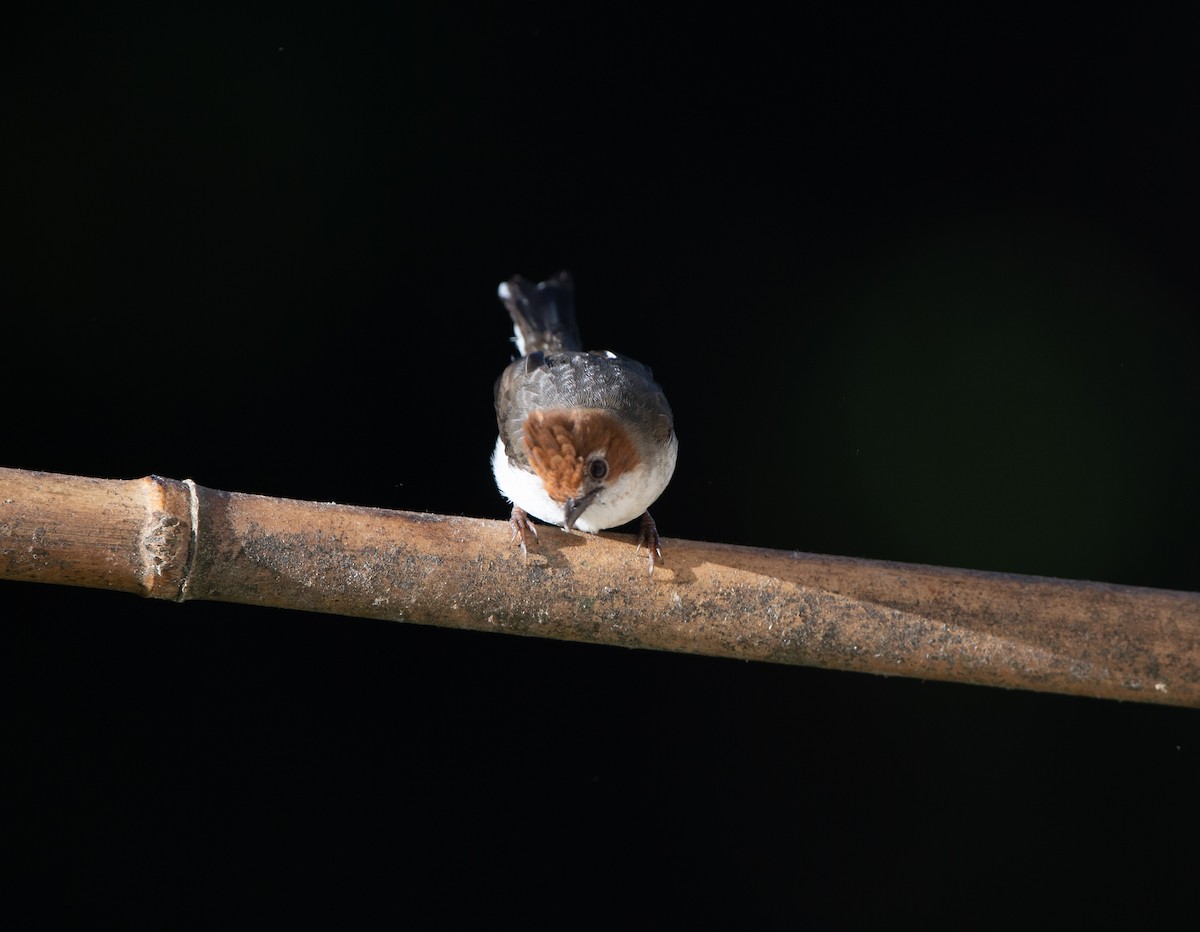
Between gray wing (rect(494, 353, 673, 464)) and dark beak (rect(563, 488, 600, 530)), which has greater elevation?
gray wing (rect(494, 353, 673, 464))

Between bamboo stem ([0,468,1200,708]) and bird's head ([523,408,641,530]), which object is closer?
bamboo stem ([0,468,1200,708])

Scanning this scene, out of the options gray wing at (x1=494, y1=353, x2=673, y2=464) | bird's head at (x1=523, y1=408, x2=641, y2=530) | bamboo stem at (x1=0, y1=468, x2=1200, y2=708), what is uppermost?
gray wing at (x1=494, y1=353, x2=673, y2=464)

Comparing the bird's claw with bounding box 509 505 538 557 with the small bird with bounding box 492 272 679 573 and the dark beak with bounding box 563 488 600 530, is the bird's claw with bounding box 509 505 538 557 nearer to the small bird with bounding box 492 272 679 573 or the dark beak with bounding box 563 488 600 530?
the small bird with bounding box 492 272 679 573

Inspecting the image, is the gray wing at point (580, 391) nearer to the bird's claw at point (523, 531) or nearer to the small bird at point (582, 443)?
the small bird at point (582, 443)

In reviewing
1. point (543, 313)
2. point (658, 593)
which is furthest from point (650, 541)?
point (543, 313)

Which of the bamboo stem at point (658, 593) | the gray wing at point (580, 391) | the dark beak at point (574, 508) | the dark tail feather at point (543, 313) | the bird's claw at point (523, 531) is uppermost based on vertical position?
the dark tail feather at point (543, 313)

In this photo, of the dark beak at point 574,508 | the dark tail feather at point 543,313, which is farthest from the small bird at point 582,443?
the dark tail feather at point 543,313

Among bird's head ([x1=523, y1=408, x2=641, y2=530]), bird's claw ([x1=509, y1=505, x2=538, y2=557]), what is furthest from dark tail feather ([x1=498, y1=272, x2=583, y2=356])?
bird's claw ([x1=509, y1=505, x2=538, y2=557])
